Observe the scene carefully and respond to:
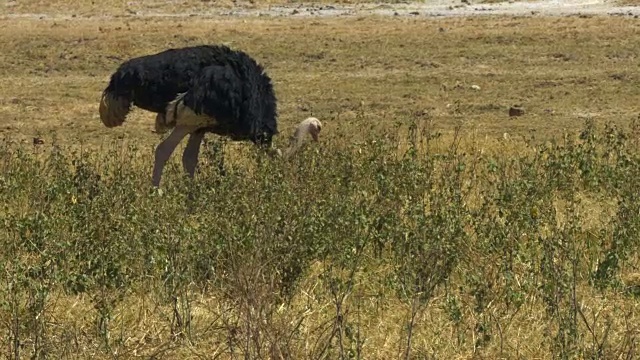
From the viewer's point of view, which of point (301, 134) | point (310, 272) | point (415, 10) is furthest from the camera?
point (415, 10)

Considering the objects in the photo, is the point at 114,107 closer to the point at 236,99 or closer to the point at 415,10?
the point at 236,99

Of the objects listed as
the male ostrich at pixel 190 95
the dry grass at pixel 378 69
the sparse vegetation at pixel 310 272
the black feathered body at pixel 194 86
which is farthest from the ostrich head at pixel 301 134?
the dry grass at pixel 378 69

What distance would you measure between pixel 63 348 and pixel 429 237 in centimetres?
179

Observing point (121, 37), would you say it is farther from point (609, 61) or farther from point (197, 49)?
point (197, 49)

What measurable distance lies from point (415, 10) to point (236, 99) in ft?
74.6

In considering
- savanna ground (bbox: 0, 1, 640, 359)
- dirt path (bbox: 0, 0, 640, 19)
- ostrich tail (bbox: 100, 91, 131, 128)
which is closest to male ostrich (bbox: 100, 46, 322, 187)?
ostrich tail (bbox: 100, 91, 131, 128)

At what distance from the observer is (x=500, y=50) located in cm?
1956

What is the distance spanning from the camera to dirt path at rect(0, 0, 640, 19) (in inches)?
1129

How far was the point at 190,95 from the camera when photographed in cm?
833

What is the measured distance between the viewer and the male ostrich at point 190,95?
8.35 metres

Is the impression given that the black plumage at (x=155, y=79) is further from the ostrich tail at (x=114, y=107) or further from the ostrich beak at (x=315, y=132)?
the ostrich beak at (x=315, y=132)

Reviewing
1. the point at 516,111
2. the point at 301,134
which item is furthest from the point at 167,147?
the point at 516,111

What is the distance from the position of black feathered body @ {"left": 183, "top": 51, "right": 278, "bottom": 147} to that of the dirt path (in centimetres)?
1917

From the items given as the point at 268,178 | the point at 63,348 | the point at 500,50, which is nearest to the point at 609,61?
the point at 500,50
